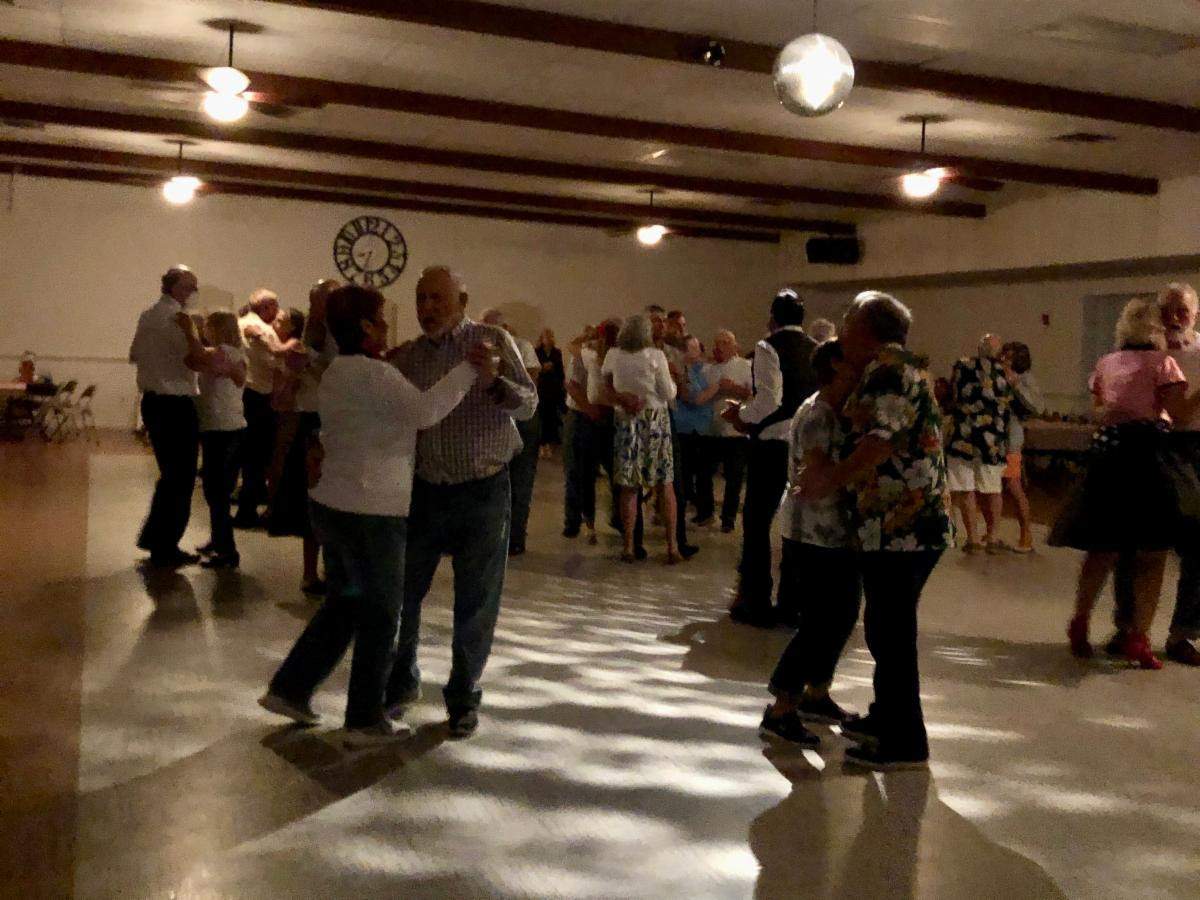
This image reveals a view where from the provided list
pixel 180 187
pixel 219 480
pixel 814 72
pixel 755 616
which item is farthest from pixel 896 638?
pixel 180 187

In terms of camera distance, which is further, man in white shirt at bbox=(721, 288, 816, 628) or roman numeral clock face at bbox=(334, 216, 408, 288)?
roman numeral clock face at bbox=(334, 216, 408, 288)

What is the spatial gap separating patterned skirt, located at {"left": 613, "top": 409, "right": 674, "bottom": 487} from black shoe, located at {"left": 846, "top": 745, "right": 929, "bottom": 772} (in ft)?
10.5

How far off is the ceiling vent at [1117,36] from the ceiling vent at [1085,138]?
2406mm

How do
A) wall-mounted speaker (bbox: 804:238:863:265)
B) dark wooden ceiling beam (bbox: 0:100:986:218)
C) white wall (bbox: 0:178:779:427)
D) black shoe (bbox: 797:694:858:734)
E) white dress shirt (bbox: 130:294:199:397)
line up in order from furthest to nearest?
→ wall-mounted speaker (bbox: 804:238:863:265)
white wall (bbox: 0:178:779:427)
dark wooden ceiling beam (bbox: 0:100:986:218)
white dress shirt (bbox: 130:294:199:397)
black shoe (bbox: 797:694:858:734)

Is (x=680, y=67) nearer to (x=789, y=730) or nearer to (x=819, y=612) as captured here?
(x=819, y=612)

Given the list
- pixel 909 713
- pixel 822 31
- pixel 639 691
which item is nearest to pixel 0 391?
pixel 822 31

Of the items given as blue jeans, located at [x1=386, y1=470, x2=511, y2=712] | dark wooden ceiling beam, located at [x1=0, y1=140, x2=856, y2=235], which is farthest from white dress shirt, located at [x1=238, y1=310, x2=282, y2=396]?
dark wooden ceiling beam, located at [x1=0, y1=140, x2=856, y2=235]

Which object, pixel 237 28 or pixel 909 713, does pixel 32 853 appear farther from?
pixel 237 28

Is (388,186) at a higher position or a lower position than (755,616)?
higher

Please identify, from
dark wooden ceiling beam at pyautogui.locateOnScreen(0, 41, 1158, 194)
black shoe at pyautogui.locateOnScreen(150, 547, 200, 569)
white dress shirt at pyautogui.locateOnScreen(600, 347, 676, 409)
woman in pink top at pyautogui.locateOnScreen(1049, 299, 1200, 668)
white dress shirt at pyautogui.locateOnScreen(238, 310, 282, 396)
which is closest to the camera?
woman in pink top at pyautogui.locateOnScreen(1049, 299, 1200, 668)

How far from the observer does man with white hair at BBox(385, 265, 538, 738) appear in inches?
138

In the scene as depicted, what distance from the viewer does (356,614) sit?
3.50 metres

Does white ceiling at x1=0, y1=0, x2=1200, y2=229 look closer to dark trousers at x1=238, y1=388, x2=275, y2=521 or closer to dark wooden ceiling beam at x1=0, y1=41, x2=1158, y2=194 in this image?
dark wooden ceiling beam at x1=0, y1=41, x2=1158, y2=194

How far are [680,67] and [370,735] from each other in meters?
5.25
